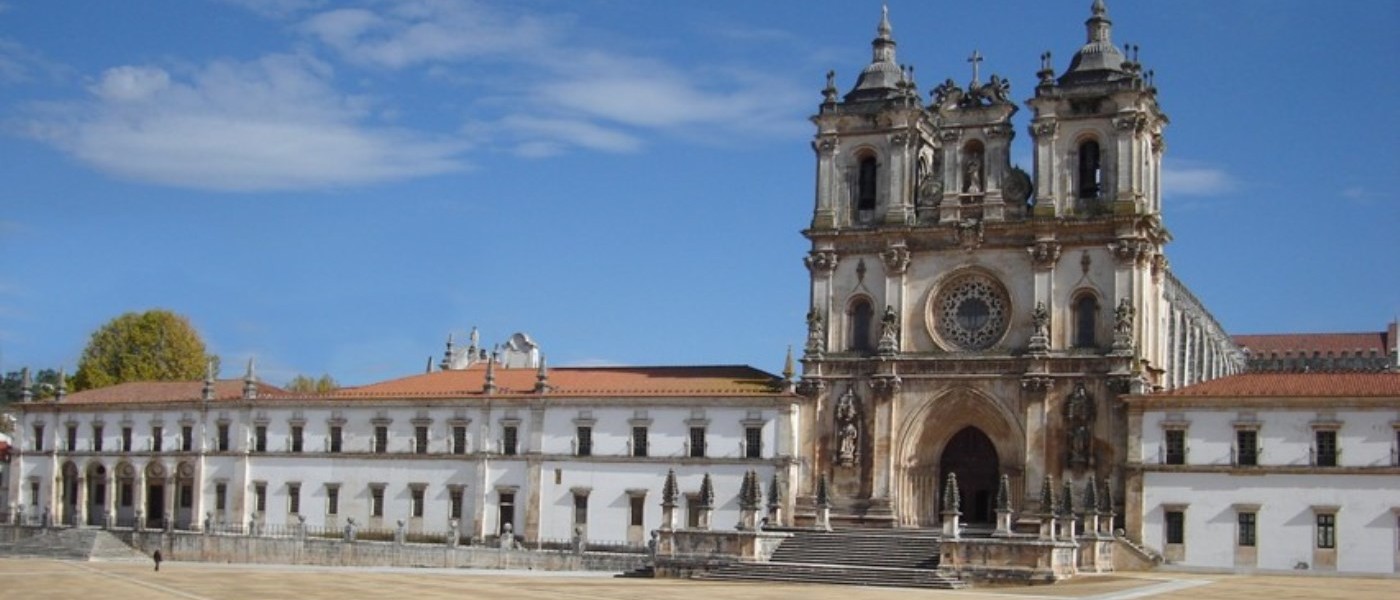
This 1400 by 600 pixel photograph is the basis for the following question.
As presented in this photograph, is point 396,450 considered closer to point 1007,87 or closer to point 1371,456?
point 1007,87

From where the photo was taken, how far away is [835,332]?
66750mm

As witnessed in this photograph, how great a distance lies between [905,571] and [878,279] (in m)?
14.8

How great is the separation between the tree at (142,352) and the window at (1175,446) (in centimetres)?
6236

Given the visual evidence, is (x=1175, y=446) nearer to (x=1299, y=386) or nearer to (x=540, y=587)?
(x=1299, y=386)

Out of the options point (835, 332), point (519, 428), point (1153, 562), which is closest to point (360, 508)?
point (519, 428)

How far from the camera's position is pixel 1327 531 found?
5628cm

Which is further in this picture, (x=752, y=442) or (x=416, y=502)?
(x=416, y=502)

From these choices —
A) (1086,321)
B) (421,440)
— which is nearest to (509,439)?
(421,440)

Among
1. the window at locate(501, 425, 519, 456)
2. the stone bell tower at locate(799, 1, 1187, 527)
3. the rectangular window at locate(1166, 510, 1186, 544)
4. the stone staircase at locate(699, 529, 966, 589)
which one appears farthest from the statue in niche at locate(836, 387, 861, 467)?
the window at locate(501, 425, 519, 456)

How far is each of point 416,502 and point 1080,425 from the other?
27.3m

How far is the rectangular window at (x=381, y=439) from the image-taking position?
74.5 metres

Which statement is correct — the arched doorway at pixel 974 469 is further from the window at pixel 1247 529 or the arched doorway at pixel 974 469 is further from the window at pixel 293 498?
the window at pixel 293 498

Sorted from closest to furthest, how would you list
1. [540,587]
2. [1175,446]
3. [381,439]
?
[540,587] < [1175,446] < [381,439]

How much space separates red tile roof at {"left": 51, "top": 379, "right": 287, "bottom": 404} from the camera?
82.4 metres
